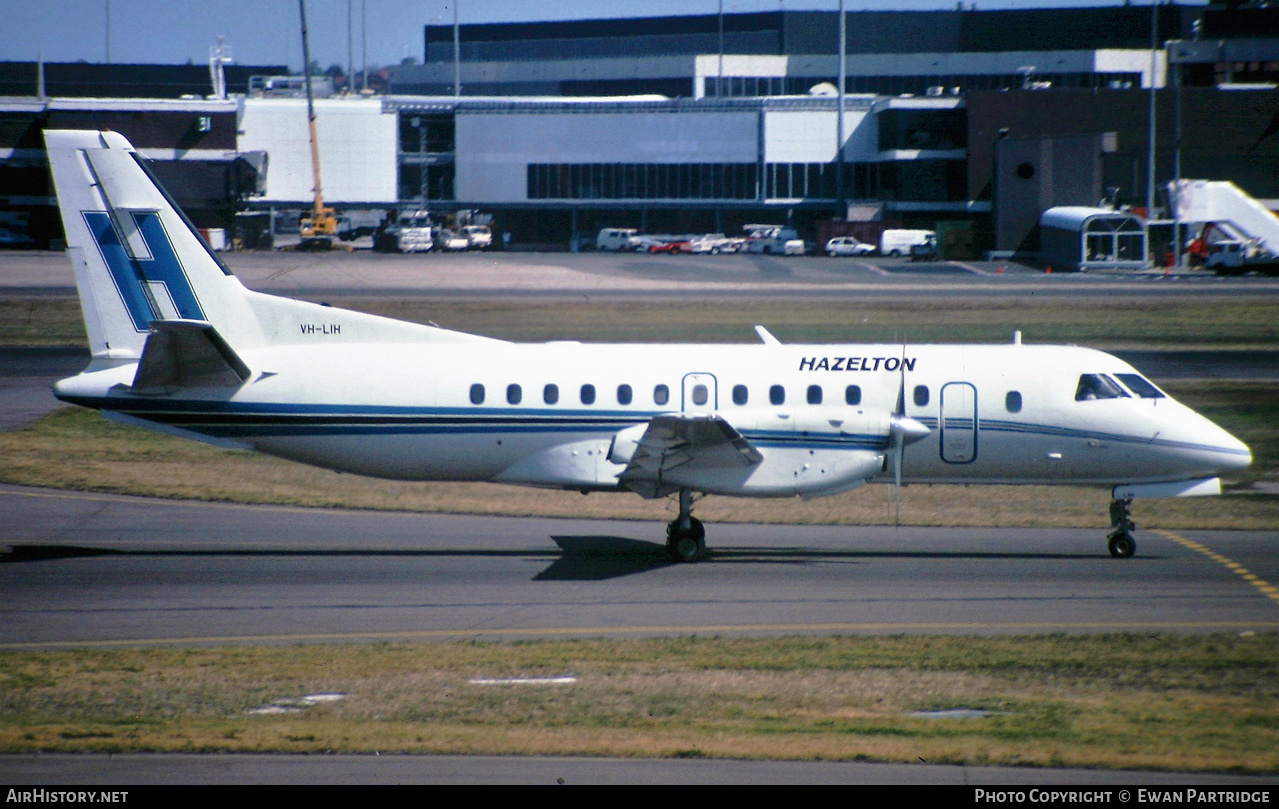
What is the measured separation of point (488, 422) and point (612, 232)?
7659 centimetres

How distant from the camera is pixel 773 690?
13203 mm

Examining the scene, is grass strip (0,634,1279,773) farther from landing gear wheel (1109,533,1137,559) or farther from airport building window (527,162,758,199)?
airport building window (527,162,758,199)

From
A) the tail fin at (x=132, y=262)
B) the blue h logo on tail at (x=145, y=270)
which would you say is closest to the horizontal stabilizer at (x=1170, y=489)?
the tail fin at (x=132, y=262)

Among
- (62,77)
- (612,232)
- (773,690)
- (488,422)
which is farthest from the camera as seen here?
(62,77)

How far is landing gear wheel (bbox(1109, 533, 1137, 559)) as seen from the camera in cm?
1961

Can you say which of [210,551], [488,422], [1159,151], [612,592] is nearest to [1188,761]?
[612,592]

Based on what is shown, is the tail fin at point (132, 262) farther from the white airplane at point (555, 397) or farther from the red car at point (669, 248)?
the red car at point (669, 248)

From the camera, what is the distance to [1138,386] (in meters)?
20.0

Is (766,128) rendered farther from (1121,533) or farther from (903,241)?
(1121,533)

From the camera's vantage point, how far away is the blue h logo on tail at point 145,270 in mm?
20125

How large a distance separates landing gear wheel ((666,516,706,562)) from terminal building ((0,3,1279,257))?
66348 mm

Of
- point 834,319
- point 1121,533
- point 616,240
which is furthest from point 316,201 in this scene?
point 1121,533

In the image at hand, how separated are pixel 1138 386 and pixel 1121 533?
2449 millimetres

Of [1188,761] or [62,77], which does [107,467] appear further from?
[62,77]
